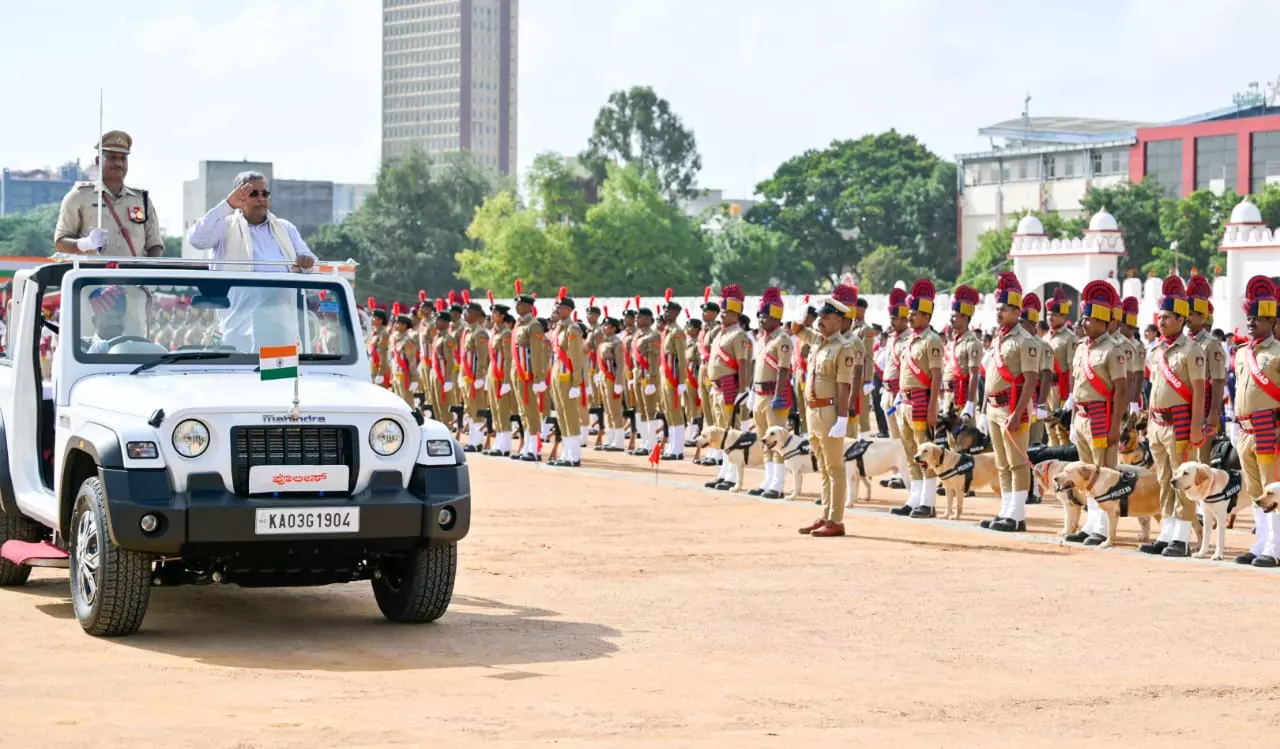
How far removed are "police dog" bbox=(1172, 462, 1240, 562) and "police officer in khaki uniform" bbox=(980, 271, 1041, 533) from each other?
2188 mm

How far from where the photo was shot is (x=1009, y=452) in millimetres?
16078

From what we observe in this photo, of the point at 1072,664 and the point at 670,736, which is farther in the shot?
the point at 1072,664

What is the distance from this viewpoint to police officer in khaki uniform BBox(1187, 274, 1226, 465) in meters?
14.0

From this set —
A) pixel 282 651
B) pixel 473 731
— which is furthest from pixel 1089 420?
pixel 473 731

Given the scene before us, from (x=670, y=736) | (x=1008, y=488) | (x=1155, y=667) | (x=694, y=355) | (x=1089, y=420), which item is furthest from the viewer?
(x=694, y=355)

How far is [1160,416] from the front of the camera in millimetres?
14133

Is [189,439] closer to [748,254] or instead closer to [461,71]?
[748,254]

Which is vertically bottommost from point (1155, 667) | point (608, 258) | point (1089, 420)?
point (1155, 667)

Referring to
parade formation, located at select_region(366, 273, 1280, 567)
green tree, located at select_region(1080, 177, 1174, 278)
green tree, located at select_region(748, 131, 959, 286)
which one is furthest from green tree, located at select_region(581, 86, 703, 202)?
parade formation, located at select_region(366, 273, 1280, 567)

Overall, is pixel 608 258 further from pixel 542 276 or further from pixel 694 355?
pixel 694 355

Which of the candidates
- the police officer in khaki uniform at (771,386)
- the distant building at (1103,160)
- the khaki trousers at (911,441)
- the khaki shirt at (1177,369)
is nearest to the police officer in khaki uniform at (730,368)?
the police officer in khaki uniform at (771,386)

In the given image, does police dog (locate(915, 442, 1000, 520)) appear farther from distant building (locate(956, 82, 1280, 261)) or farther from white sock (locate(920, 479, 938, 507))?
distant building (locate(956, 82, 1280, 261))

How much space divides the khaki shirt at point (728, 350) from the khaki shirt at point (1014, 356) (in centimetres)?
484

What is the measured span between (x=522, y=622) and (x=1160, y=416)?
5.87m
